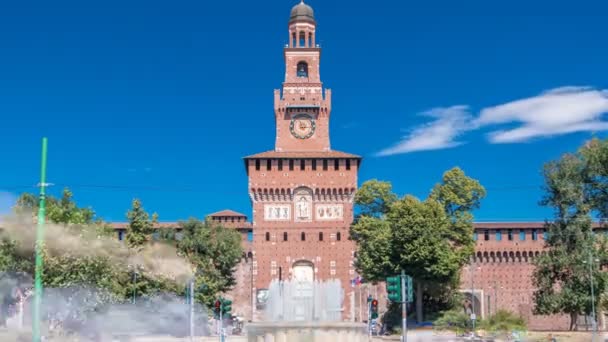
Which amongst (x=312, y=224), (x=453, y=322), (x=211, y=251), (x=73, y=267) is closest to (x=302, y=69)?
(x=312, y=224)

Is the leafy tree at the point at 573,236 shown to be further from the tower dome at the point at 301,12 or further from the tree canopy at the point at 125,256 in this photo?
the tower dome at the point at 301,12

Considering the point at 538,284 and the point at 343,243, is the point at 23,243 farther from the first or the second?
the point at 343,243

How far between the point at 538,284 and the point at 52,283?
2858cm

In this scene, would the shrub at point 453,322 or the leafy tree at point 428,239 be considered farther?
the leafy tree at point 428,239

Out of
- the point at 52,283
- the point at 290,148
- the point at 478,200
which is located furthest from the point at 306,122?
the point at 52,283

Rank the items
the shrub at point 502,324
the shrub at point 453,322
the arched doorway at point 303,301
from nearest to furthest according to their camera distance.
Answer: the arched doorway at point 303,301 → the shrub at point 502,324 → the shrub at point 453,322

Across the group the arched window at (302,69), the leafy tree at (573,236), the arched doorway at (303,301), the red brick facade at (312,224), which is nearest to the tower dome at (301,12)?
Answer: the red brick facade at (312,224)

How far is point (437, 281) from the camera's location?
5550cm

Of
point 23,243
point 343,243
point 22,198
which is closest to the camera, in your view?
point 23,243

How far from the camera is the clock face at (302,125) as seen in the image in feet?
229

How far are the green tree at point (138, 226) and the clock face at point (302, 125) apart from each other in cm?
2164

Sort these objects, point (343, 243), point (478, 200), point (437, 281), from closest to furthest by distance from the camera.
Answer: point (437, 281) < point (478, 200) < point (343, 243)

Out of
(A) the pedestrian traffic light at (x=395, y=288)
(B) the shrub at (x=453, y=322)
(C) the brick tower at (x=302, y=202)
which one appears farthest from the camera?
(C) the brick tower at (x=302, y=202)

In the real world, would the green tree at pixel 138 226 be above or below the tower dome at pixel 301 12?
below
